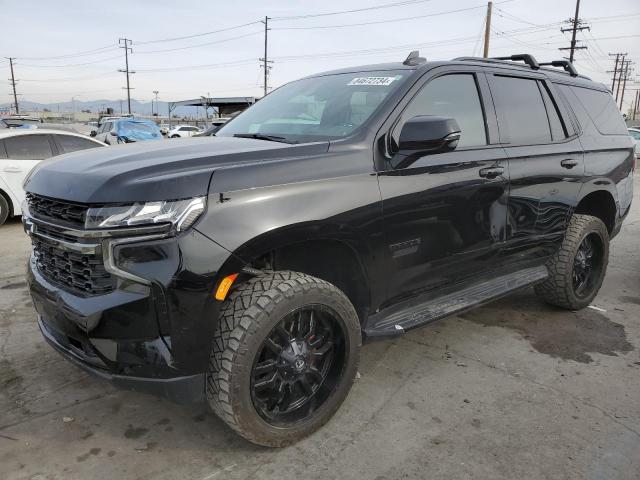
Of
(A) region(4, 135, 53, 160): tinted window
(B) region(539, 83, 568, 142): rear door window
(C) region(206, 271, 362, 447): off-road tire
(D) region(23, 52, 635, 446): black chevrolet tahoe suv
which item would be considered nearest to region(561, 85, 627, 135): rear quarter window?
(B) region(539, 83, 568, 142): rear door window

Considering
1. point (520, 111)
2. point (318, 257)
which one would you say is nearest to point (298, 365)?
point (318, 257)

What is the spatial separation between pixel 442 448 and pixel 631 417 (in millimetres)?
1148

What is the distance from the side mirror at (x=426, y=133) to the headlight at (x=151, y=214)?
1186mm

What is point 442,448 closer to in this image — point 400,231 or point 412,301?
point 412,301

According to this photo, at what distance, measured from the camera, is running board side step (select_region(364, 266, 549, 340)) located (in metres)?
2.81

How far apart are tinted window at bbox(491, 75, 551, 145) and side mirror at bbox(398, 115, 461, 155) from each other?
0.92 m

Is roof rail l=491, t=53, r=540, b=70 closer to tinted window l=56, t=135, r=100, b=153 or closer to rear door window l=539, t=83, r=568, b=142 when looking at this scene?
rear door window l=539, t=83, r=568, b=142

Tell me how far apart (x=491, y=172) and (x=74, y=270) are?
2436 millimetres

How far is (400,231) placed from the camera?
108 inches

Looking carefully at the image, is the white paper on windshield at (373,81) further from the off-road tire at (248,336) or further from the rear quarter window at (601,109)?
the rear quarter window at (601,109)

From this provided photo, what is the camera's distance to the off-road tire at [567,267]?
13.5 feet

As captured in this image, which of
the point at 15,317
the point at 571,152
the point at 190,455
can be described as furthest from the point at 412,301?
the point at 15,317

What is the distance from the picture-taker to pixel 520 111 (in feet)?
11.9

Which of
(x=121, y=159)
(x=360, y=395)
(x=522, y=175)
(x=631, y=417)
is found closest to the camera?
(x=121, y=159)
